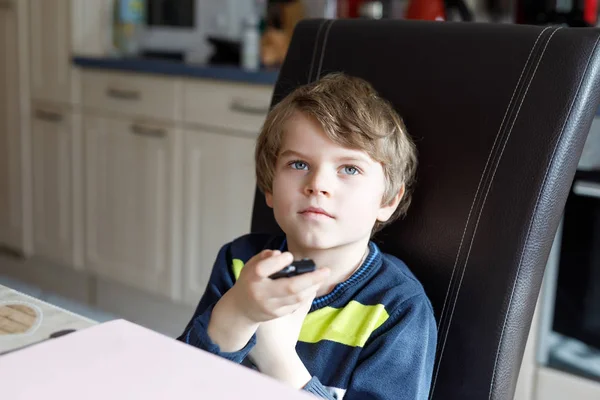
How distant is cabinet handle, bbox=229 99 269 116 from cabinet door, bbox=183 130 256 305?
0.27 feet

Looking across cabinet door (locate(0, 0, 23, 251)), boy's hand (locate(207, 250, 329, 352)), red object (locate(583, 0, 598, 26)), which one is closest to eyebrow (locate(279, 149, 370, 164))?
boy's hand (locate(207, 250, 329, 352))

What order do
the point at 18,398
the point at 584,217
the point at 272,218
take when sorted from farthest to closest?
the point at 584,217 < the point at 272,218 < the point at 18,398

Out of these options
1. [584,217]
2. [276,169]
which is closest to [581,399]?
Result: [584,217]

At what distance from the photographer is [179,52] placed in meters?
3.12

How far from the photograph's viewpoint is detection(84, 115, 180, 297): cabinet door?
9.09 ft

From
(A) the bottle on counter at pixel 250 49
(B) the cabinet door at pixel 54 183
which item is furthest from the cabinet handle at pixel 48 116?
(A) the bottle on counter at pixel 250 49

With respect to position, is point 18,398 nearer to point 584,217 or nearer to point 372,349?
point 372,349

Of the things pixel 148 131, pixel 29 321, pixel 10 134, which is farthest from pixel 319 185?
pixel 10 134

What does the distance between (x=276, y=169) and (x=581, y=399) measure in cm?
127

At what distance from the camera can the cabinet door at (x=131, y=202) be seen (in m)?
2.77

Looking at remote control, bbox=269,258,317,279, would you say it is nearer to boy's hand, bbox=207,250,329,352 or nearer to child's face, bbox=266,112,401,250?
boy's hand, bbox=207,250,329,352

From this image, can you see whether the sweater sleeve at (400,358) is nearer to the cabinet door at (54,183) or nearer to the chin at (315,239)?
the chin at (315,239)

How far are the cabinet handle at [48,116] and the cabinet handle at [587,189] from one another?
1849 millimetres

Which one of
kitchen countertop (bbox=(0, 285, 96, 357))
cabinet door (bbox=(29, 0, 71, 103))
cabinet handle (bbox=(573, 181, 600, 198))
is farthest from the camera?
cabinet door (bbox=(29, 0, 71, 103))
